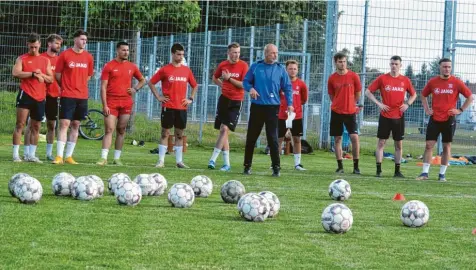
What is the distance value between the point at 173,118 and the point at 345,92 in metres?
3.42

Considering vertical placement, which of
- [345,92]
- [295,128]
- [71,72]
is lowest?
[295,128]

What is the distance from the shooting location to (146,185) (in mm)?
10727

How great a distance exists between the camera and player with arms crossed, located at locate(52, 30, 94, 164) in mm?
15633

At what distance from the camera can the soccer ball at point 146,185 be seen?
35.1 ft

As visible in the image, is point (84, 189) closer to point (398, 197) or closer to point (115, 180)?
point (115, 180)

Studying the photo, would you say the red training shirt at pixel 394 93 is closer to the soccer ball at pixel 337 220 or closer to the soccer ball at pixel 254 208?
the soccer ball at pixel 254 208

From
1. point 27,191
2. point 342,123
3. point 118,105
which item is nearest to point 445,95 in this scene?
point 342,123

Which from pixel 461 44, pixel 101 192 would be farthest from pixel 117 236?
pixel 461 44

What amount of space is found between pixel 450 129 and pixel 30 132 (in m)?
7.72

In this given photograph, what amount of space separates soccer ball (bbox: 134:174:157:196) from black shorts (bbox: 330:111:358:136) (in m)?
6.93

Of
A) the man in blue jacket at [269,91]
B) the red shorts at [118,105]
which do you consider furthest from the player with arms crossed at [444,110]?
the red shorts at [118,105]

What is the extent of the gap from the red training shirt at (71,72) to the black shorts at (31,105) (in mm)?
453

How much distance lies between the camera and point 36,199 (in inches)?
365

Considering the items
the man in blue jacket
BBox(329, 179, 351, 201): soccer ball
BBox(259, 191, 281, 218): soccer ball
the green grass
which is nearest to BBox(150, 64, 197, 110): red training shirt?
the man in blue jacket
